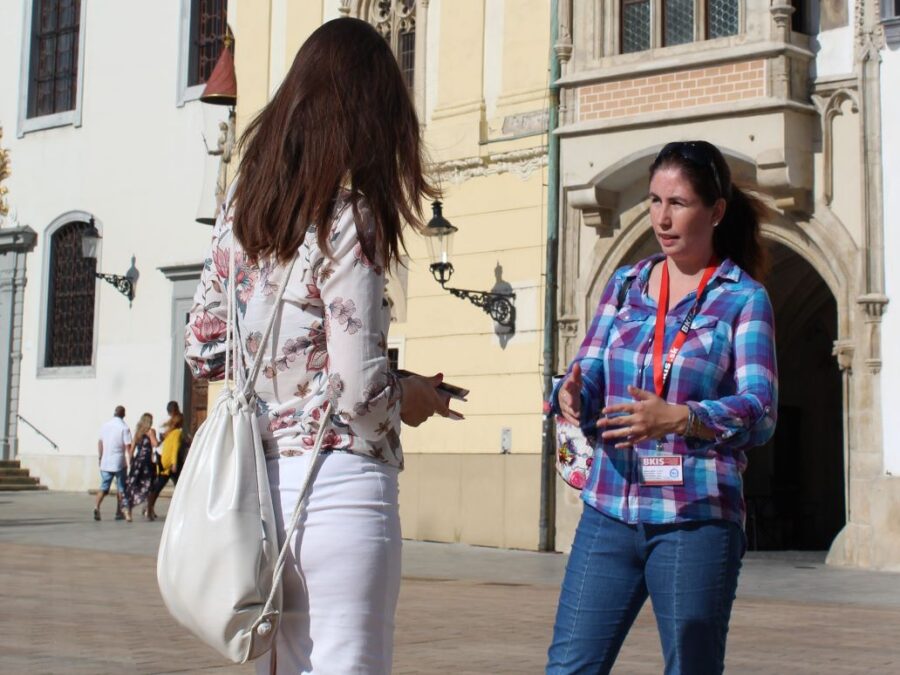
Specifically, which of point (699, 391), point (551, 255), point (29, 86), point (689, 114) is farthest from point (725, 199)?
point (29, 86)

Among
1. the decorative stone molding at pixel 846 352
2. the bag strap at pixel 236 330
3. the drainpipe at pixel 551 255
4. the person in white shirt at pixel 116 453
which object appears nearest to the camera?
the bag strap at pixel 236 330

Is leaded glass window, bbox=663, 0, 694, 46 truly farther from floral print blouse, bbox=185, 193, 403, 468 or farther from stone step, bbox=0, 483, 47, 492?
stone step, bbox=0, 483, 47, 492

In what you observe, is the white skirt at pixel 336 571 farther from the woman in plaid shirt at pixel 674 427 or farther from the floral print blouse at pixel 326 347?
the woman in plaid shirt at pixel 674 427

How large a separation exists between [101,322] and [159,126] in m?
3.51

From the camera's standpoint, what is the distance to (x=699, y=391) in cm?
385

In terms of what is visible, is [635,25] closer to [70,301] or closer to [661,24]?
[661,24]

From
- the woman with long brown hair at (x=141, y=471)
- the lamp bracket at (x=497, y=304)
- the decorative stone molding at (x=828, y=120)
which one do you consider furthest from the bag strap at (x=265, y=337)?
the woman with long brown hair at (x=141, y=471)

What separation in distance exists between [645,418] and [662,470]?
238mm

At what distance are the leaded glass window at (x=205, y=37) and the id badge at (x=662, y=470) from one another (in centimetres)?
2311

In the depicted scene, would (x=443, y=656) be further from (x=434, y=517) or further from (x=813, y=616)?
(x=434, y=517)

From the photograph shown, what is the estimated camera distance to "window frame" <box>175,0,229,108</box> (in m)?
26.1

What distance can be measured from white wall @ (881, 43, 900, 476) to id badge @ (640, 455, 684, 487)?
42.0 ft

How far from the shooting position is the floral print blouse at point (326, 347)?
10.3 ft

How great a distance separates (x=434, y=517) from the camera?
65.0 ft
